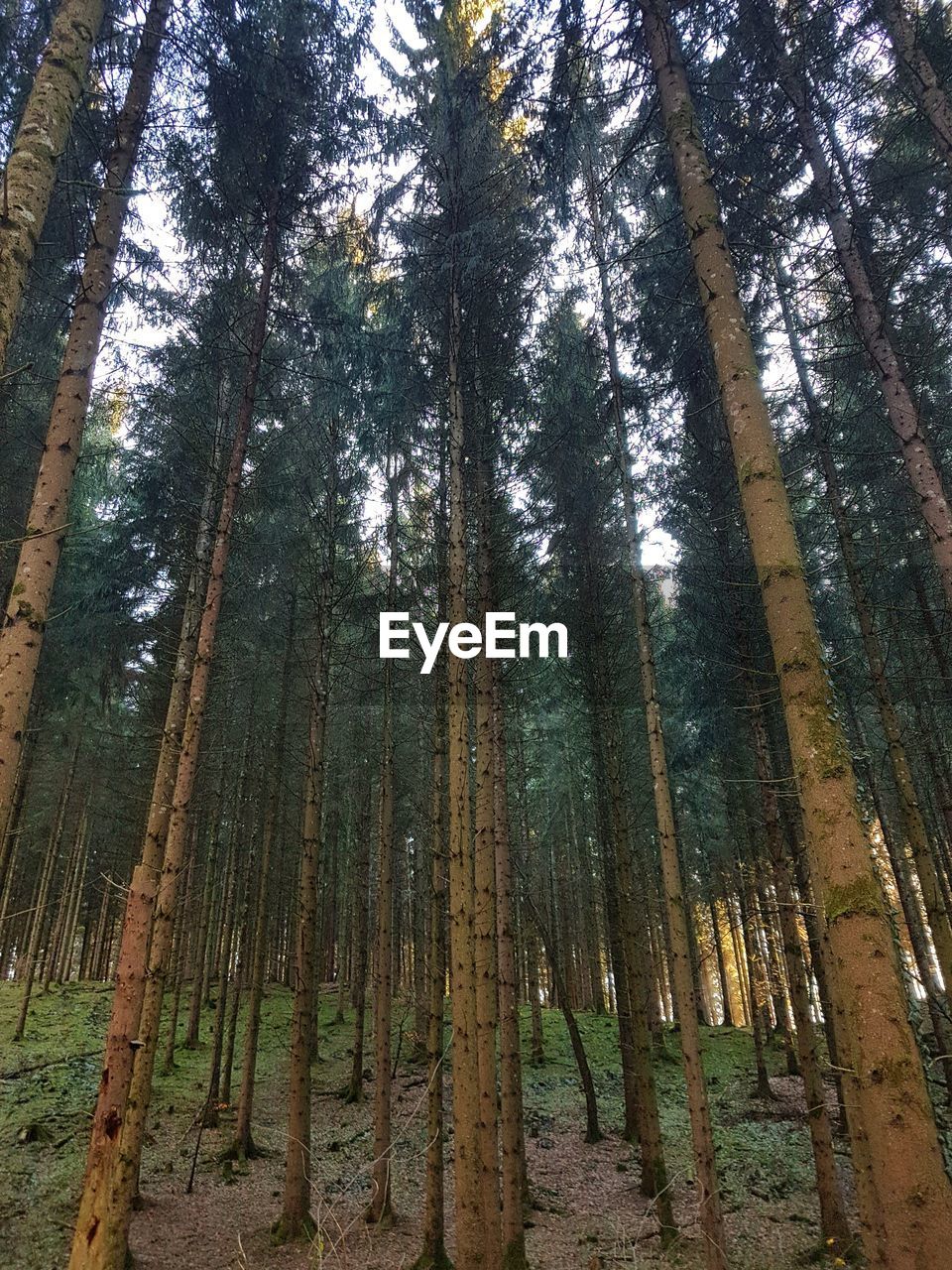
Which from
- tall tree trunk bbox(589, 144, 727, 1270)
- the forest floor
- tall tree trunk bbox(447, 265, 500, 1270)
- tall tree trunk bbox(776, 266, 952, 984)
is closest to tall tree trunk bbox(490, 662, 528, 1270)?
the forest floor

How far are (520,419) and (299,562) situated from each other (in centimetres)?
494

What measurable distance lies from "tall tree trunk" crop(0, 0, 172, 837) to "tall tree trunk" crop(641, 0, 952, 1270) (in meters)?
4.24

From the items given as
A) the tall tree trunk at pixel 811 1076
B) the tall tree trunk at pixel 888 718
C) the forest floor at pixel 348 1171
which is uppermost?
the tall tree trunk at pixel 888 718

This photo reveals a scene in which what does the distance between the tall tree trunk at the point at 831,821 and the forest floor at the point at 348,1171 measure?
9.53 ft

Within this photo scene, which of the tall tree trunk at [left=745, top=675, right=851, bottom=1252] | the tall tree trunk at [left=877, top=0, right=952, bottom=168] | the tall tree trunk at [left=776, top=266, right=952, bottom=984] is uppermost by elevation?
the tall tree trunk at [left=877, top=0, right=952, bottom=168]

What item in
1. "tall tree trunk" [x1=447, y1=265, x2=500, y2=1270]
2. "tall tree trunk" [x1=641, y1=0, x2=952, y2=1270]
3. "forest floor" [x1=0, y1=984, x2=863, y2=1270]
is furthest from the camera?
"forest floor" [x1=0, y1=984, x2=863, y2=1270]

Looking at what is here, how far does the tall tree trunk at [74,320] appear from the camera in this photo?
4023 millimetres

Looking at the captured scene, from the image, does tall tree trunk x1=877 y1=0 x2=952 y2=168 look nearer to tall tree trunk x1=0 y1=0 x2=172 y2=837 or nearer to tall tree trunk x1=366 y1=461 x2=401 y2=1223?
tall tree trunk x1=0 y1=0 x2=172 y2=837

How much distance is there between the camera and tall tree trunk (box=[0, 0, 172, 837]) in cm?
402

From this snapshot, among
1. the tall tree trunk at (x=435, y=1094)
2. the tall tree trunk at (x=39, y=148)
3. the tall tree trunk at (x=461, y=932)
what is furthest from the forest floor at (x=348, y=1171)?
the tall tree trunk at (x=39, y=148)

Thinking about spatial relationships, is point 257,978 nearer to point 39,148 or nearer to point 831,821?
point 831,821

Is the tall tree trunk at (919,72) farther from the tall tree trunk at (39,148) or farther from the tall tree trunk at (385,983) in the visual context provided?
the tall tree trunk at (385,983)

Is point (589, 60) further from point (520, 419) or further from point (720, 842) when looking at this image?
point (720, 842)

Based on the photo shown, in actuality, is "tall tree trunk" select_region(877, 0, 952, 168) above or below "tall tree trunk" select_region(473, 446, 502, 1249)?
above
